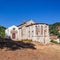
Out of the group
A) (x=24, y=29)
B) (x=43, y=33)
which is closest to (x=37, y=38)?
(x=43, y=33)

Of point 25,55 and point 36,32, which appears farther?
point 36,32

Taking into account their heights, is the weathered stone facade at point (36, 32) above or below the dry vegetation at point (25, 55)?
above

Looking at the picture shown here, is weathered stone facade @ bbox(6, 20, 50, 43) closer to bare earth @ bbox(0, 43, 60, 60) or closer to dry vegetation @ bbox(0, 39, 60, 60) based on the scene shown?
dry vegetation @ bbox(0, 39, 60, 60)

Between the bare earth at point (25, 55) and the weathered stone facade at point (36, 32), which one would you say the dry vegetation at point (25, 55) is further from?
the weathered stone facade at point (36, 32)

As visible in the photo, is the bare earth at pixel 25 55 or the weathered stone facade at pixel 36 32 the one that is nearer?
the bare earth at pixel 25 55

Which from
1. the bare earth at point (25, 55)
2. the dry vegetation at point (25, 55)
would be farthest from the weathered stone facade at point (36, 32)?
the bare earth at point (25, 55)

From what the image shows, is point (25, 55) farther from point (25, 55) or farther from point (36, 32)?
point (36, 32)

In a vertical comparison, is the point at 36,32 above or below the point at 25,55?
above

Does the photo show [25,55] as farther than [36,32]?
No

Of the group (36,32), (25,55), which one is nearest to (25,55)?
(25,55)

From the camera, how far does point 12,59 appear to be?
784 inches

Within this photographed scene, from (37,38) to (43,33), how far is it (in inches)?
89.1

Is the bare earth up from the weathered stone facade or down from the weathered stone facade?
down

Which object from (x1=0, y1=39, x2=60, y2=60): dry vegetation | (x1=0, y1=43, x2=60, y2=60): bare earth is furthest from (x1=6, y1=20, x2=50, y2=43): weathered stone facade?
(x1=0, y1=43, x2=60, y2=60): bare earth
